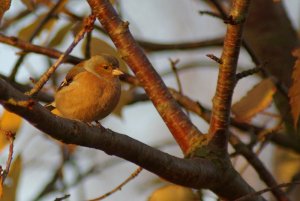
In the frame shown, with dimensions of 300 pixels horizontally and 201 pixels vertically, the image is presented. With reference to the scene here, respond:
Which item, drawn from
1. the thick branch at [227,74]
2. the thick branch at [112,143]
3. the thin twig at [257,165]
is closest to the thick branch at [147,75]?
the thick branch at [227,74]

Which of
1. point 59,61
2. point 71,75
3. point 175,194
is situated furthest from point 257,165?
point 59,61

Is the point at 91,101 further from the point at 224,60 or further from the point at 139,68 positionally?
the point at 224,60

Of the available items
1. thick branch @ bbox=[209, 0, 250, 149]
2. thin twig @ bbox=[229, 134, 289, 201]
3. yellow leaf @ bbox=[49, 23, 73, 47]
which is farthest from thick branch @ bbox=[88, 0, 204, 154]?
yellow leaf @ bbox=[49, 23, 73, 47]

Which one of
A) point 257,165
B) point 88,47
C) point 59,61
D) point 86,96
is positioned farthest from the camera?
point 88,47

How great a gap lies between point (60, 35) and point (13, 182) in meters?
1.18

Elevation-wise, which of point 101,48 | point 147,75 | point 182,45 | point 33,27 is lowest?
point 147,75

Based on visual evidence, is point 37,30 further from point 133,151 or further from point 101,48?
point 133,151

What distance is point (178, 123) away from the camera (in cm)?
315

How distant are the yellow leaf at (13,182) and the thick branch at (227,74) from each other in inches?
38.2

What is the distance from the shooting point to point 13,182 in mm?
3109

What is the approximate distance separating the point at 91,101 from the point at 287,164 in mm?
2643

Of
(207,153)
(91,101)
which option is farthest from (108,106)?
(207,153)

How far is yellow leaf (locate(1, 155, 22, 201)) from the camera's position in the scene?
10.1 ft

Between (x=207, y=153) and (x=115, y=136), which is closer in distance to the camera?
(x=115, y=136)
